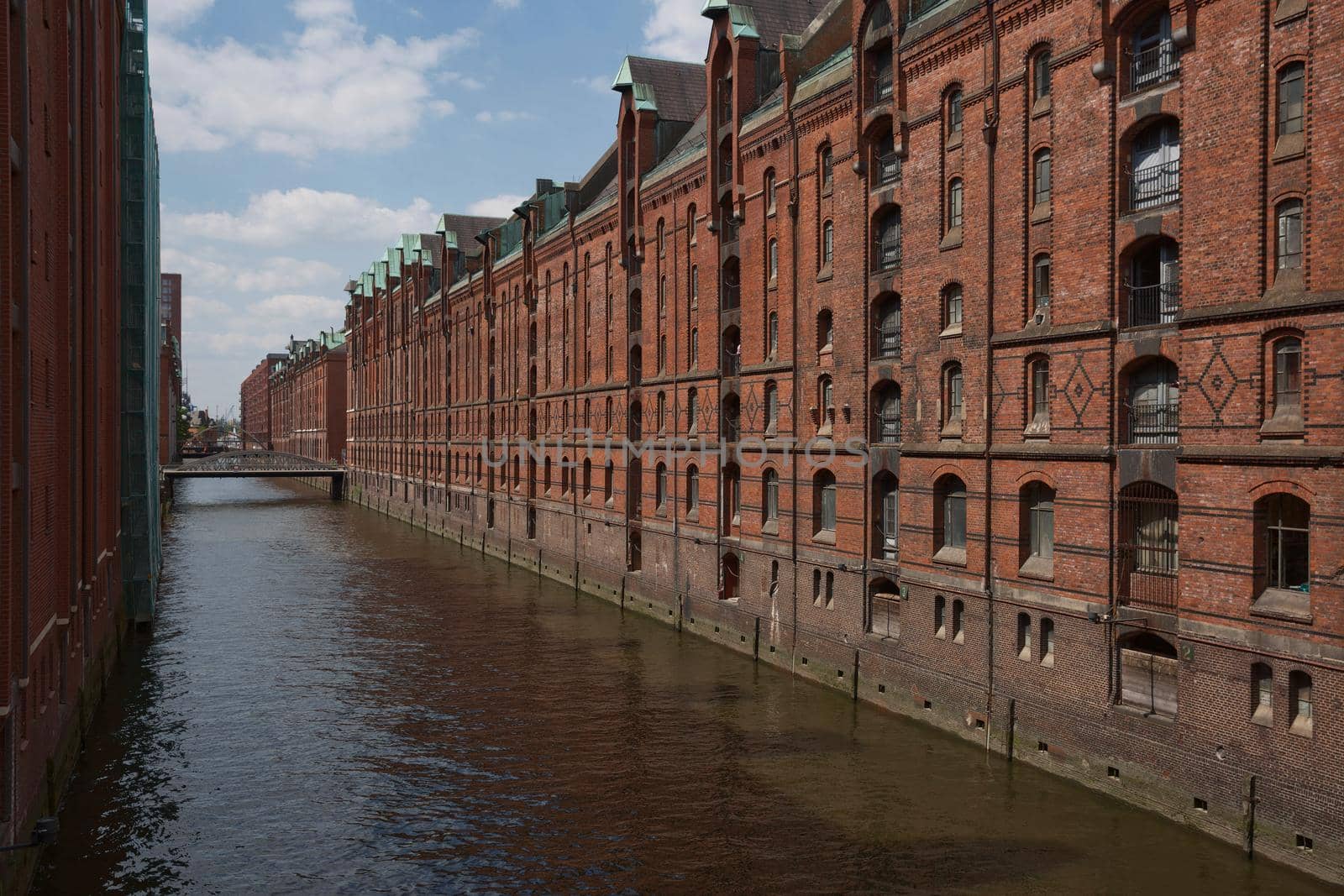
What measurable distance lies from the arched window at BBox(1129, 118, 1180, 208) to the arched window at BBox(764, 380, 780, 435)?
12.7 metres

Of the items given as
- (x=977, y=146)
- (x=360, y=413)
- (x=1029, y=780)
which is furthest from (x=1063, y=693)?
(x=360, y=413)

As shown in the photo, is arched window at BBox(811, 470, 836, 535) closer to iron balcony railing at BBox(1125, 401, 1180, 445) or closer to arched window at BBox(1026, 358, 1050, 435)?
arched window at BBox(1026, 358, 1050, 435)

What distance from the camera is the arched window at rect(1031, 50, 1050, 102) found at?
20.0 meters

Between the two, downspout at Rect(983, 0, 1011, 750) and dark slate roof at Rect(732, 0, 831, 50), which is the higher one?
dark slate roof at Rect(732, 0, 831, 50)

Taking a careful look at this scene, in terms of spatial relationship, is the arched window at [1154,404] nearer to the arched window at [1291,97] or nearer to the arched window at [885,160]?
the arched window at [1291,97]

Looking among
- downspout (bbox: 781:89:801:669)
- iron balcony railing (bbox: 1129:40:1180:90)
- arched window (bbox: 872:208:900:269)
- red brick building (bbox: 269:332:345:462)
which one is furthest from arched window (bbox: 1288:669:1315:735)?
red brick building (bbox: 269:332:345:462)

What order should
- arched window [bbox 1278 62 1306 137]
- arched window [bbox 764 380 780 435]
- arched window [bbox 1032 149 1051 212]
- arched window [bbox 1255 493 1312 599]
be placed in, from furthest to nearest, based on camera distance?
1. arched window [bbox 764 380 780 435]
2. arched window [bbox 1032 149 1051 212]
3. arched window [bbox 1255 493 1312 599]
4. arched window [bbox 1278 62 1306 137]

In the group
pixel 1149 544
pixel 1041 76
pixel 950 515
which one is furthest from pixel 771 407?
pixel 1149 544

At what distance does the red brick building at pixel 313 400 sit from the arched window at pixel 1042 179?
352 feet

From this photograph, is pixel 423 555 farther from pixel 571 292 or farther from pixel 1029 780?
pixel 1029 780

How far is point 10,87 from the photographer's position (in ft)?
44.5

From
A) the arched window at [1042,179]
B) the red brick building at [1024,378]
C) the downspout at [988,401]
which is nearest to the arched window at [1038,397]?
the red brick building at [1024,378]

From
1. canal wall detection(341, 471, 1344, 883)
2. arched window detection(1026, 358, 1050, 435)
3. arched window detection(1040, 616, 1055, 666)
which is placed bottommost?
canal wall detection(341, 471, 1344, 883)

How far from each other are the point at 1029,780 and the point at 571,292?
3166 centimetres
